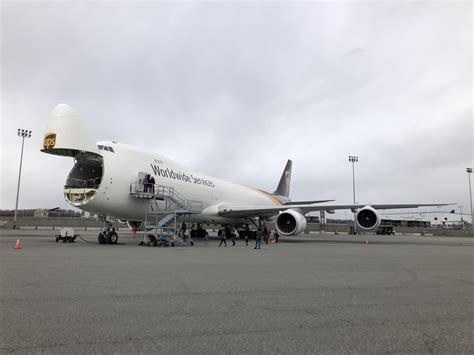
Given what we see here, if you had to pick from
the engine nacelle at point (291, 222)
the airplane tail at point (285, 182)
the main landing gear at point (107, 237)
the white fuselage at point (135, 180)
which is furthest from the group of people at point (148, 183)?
the airplane tail at point (285, 182)

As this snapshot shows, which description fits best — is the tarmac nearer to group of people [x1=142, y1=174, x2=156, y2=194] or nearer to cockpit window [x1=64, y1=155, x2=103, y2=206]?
cockpit window [x1=64, y1=155, x2=103, y2=206]

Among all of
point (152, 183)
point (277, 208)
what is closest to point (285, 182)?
point (277, 208)

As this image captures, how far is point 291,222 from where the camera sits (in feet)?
72.5

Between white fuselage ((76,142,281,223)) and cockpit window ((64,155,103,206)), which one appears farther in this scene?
white fuselage ((76,142,281,223))

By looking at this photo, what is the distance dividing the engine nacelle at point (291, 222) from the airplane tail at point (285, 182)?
52.7ft

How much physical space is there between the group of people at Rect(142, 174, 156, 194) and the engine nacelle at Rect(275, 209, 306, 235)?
8.47 metres

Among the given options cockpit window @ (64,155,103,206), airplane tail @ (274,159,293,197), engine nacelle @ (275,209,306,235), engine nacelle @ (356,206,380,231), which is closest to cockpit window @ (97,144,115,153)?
cockpit window @ (64,155,103,206)

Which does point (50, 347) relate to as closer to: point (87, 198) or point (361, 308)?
point (361, 308)

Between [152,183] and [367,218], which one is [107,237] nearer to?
[152,183]

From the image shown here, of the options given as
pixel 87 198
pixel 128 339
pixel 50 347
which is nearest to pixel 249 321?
pixel 128 339

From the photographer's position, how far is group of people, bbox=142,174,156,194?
18.0 m

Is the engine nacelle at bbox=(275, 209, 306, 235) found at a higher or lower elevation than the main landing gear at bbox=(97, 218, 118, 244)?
higher

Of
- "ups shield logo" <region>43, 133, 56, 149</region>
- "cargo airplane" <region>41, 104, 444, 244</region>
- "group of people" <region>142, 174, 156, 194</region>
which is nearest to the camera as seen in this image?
"ups shield logo" <region>43, 133, 56, 149</region>

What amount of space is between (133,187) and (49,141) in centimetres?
428
